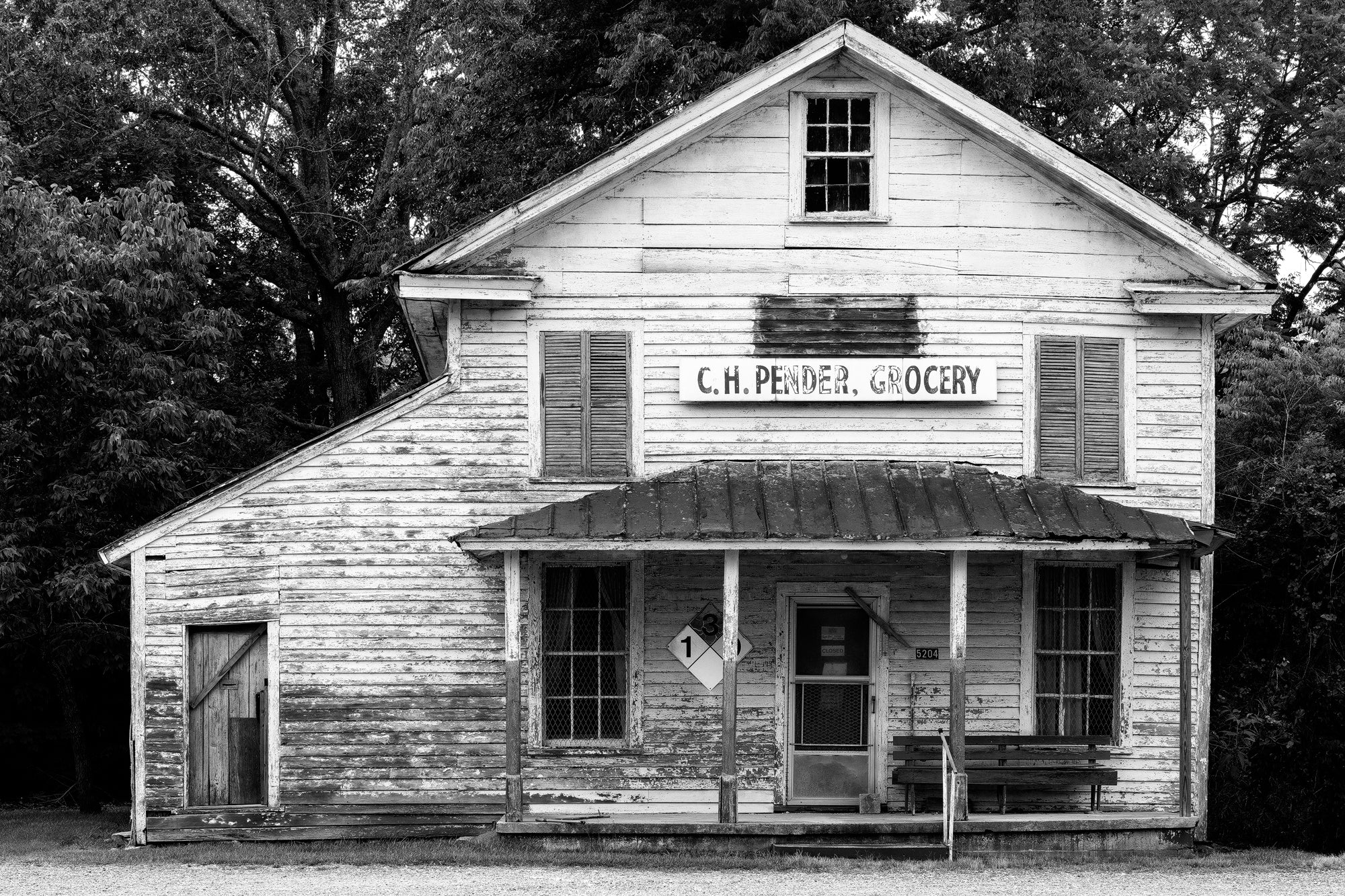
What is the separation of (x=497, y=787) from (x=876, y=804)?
388cm

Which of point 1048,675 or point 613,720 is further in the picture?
point 1048,675

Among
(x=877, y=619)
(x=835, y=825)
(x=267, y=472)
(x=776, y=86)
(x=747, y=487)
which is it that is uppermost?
(x=776, y=86)

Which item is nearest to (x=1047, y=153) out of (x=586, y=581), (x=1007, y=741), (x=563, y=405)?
(x=563, y=405)

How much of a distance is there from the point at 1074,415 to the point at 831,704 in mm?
3937

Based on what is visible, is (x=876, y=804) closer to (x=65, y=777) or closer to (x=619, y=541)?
(x=619, y=541)

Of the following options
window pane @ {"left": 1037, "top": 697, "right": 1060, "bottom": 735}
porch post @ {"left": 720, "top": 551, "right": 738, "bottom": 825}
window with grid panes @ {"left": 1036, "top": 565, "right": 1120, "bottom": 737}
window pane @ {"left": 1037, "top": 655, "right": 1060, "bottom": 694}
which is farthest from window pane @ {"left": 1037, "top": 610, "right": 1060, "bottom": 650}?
porch post @ {"left": 720, "top": 551, "right": 738, "bottom": 825}

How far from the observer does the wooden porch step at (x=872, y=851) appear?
14.7 metres

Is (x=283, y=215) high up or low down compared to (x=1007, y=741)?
up

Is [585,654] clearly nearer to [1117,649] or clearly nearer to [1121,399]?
[1117,649]

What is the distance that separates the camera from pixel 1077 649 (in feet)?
54.5

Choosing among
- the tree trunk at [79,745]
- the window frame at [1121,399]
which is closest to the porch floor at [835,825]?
the window frame at [1121,399]

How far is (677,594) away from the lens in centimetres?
1648

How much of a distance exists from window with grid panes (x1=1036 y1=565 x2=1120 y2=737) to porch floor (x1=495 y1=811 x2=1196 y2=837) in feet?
4.12

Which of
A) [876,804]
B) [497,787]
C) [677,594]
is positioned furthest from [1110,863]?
[497,787]
